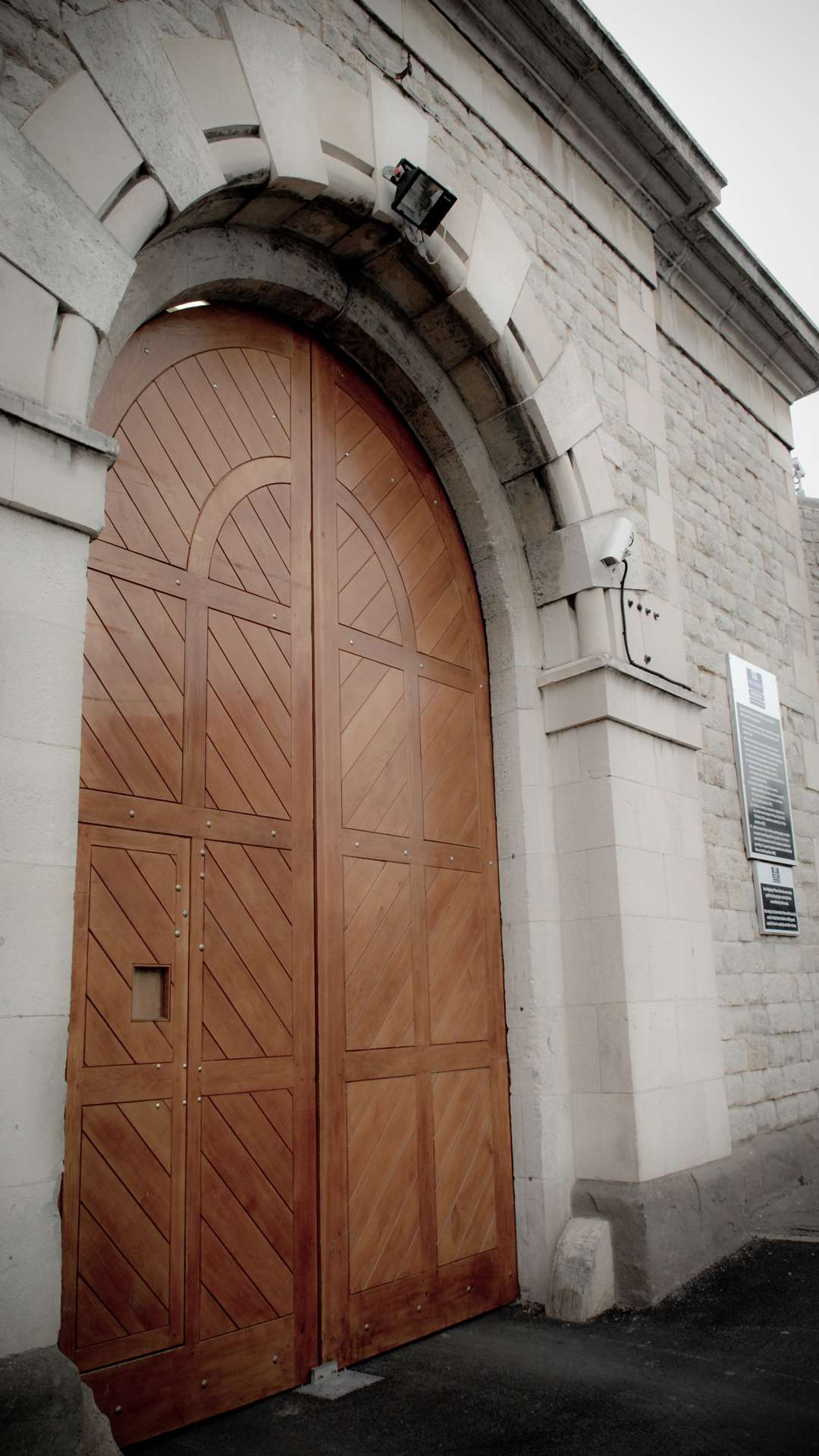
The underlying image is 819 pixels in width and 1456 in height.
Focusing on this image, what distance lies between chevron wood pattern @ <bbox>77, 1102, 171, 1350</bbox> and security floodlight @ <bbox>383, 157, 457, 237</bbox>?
3586 millimetres

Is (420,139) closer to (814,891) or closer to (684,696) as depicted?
(684,696)

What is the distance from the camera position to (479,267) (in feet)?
16.1

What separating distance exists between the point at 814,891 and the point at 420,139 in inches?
202

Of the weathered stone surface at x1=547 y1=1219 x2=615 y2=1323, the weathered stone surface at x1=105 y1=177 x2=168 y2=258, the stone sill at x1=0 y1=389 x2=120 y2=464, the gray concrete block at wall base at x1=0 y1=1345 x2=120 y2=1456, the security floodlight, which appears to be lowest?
the weathered stone surface at x1=547 y1=1219 x2=615 y2=1323

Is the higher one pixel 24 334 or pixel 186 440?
pixel 186 440

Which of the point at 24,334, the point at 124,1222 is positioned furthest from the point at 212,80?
the point at 124,1222

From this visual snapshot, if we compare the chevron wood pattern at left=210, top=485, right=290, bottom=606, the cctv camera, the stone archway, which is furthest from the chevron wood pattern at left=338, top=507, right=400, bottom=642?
the cctv camera

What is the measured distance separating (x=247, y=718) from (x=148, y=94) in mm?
2086

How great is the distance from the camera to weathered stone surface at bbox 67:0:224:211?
10.8 feet

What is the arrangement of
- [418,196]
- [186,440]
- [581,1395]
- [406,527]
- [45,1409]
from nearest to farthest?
1. [45,1409]
2. [581,1395]
3. [186,440]
4. [418,196]
5. [406,527]

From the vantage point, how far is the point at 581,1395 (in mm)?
3449

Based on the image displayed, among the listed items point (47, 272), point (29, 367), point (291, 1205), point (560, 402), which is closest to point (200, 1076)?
point (291, 1205)

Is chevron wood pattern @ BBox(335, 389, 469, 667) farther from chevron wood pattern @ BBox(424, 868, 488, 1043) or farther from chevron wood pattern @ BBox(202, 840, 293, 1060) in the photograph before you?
chevron wood pattern @ BBox(202, 840, 293, 1060)

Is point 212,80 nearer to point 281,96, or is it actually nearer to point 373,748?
point 281,96
